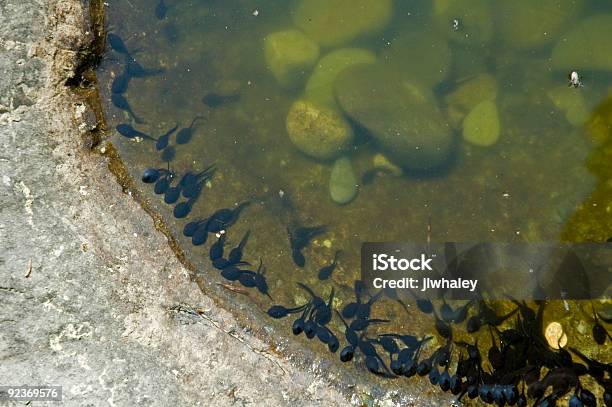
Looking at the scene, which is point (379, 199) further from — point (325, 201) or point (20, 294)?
point (20, 294)

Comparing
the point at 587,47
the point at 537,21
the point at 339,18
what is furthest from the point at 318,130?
the point at 587,47

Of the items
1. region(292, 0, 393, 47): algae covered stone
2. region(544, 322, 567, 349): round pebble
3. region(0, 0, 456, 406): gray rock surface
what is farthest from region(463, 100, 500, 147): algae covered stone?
region(0, 0, 456, 406): gray rock surface

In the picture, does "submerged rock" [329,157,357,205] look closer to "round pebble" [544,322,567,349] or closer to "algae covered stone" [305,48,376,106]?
"algae covered stone" [305,48,376,106]

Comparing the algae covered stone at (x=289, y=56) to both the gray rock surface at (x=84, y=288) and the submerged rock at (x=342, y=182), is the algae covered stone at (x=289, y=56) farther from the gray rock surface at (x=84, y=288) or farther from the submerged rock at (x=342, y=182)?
the gray rock surface at (x=84, y=288)

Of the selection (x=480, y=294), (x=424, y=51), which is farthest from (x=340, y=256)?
(x=424, y=51)

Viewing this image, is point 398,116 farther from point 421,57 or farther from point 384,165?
point 421,57

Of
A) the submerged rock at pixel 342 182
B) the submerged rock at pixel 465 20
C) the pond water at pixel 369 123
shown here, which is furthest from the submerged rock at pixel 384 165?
the submerged rock at pixel 465 20
